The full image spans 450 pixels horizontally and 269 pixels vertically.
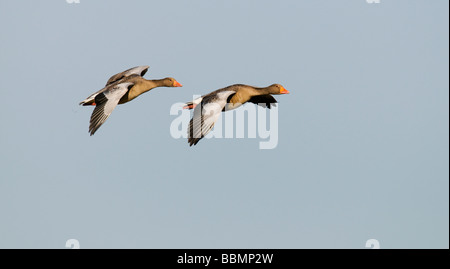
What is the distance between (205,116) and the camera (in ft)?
119

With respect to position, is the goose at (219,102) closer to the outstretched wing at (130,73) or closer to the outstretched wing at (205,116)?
the outstretched wing at (205,116)

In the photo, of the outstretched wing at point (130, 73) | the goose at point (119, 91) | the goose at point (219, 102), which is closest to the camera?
the goose at point (219, 102)

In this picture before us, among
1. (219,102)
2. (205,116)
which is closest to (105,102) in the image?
(205,116)

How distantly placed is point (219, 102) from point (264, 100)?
15.4 feet

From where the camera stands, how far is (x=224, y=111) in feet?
125

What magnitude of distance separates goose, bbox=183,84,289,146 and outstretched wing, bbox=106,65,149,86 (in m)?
3.22

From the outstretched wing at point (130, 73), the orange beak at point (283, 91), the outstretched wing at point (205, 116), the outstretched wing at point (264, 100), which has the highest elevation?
the outstretched wing at point (130, 73)

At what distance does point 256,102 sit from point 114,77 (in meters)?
5.44

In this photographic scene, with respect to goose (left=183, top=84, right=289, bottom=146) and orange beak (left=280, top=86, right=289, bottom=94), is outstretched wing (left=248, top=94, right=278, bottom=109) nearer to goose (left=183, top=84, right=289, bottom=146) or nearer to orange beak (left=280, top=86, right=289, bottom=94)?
goose (left=183, top=84, right=289, bottom=146)

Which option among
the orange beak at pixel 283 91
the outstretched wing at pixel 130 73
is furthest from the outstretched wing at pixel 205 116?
the outstretched wing at pixel 130 73

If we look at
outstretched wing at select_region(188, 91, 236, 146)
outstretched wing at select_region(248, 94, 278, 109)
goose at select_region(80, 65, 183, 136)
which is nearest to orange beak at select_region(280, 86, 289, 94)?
outstretched wing at select_region(248, 94, 278, 109)

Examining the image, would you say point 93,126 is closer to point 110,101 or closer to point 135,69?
point 110,101

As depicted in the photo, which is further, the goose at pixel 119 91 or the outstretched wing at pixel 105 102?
the goose at pixel 119 91

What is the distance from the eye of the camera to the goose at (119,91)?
3709cm
